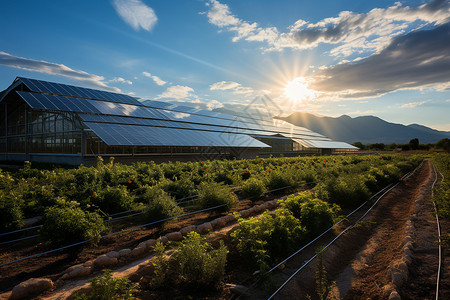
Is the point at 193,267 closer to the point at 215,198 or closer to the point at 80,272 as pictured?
the point at 80,272

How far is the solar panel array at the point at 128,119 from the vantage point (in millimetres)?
22875

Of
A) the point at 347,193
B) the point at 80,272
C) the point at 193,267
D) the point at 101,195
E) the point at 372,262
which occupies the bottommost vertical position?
the point at 372,262

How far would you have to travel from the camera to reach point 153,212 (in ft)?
25.6

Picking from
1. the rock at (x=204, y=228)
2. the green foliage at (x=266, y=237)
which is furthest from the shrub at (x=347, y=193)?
the rock at (x=204, y=228)

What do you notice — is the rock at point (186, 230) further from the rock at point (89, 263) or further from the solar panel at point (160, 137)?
the solar panel at point (160, 137)

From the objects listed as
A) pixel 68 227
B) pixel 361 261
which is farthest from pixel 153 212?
pixel 361 261

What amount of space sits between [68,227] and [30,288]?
1.83 metres

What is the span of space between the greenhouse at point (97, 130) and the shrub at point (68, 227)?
1458 centimetres

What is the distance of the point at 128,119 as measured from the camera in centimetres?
2788

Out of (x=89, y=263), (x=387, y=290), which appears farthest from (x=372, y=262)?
(x=89, y=263)

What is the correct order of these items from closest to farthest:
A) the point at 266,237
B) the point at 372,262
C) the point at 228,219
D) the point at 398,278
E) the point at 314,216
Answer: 1. the point at 398,278
2. the point at 266,237
3. the point at 372,262
4. the point at 314,216
5. the point at 228,219

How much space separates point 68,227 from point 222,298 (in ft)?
13.7

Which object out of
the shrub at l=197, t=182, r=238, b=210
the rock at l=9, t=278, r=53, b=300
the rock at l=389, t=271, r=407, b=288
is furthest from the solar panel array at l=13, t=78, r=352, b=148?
the rock at l=389, t=271, r=407, b=288

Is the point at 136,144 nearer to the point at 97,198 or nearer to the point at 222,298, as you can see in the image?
the point at 97,198
